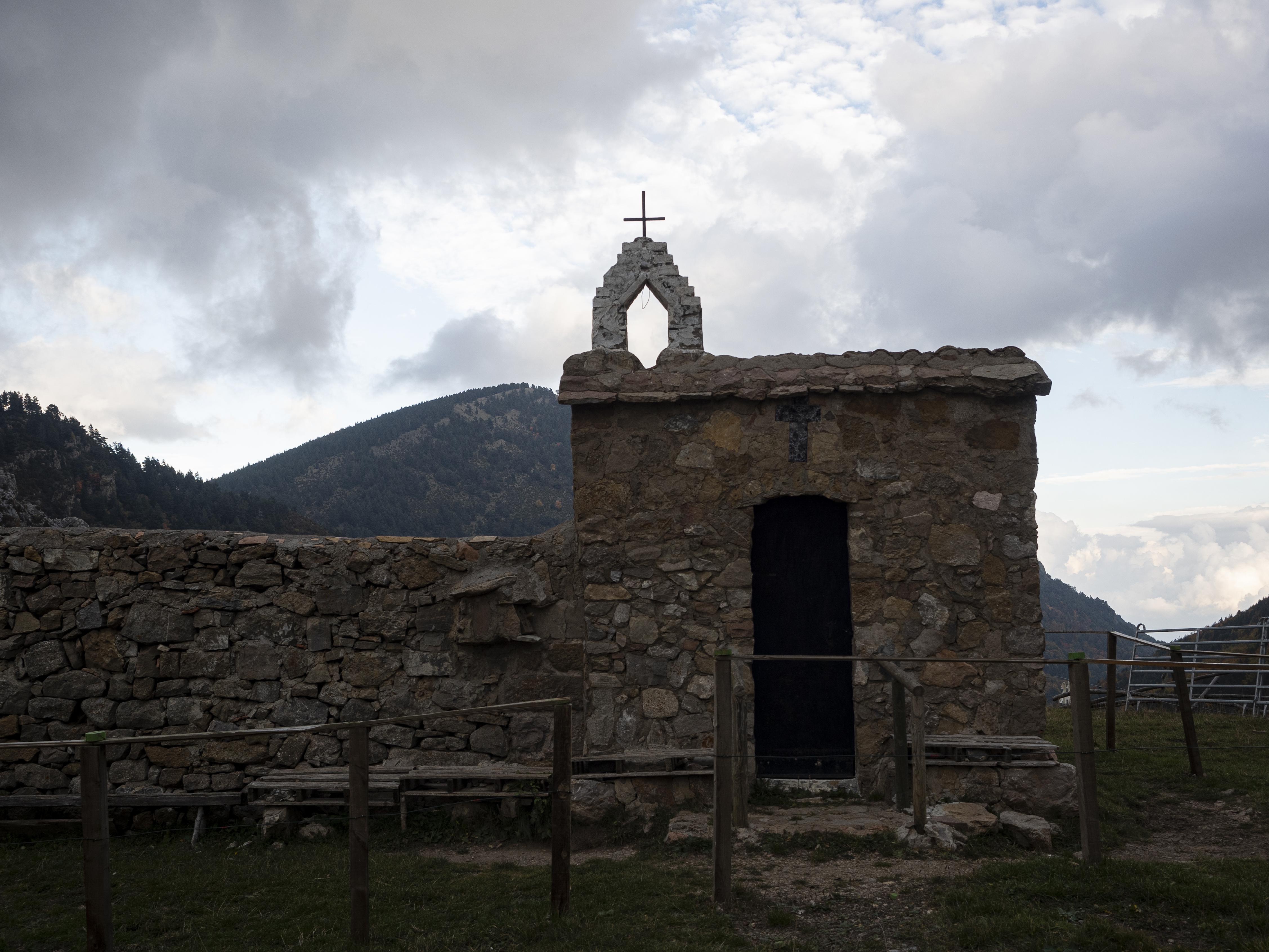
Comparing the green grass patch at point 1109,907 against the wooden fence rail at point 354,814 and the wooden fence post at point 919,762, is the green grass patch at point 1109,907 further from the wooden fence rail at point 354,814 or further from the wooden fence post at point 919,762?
the wooden fence rail at point 354,814

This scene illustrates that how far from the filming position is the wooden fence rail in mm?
3961

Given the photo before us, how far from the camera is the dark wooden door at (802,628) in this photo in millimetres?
7316

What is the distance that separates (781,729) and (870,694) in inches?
32.3

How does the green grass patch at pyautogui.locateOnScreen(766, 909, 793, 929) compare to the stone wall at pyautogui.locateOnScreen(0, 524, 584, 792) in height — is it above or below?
below

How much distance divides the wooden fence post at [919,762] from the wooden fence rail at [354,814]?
176 centimetres

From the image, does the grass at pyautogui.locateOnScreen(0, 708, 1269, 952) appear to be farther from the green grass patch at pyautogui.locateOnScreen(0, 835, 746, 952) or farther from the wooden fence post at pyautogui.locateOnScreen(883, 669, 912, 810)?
the wooden fence post at pyautogui.locateOnScreen(883, 669, 912, 810)

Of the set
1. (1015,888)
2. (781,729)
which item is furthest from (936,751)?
(1015,888)

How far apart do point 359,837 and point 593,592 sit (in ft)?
11.2

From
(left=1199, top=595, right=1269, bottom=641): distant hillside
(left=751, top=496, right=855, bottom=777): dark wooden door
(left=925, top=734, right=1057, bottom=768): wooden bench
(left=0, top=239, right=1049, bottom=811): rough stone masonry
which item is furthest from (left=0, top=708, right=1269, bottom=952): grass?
(left=1199, top=595, right=1269, bottom=641): distant hillside

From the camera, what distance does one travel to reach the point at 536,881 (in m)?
5.29

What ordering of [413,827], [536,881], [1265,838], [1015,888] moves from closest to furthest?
[1015,888]
[536,881]
[1265,838]
[413,827]

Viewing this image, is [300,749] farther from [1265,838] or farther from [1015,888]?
[1265,838]

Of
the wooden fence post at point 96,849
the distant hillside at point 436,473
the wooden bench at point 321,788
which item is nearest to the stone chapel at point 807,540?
the wooden bench at point 321,788

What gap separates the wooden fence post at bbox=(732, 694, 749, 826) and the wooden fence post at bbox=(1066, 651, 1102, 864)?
1.95 m
